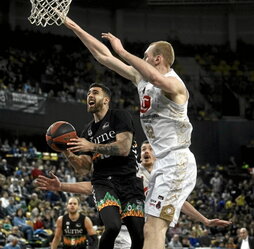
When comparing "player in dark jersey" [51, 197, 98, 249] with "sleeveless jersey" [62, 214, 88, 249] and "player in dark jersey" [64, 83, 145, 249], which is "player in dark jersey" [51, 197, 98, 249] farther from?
"player in dark jersey" [64, 83, 145, 249]

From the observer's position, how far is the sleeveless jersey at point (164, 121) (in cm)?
646

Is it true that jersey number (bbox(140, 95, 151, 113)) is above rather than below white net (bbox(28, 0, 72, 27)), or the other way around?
below

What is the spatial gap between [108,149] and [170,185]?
1041 millimetres

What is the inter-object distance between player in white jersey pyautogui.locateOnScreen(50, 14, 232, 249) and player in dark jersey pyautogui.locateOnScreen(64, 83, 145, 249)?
834mm

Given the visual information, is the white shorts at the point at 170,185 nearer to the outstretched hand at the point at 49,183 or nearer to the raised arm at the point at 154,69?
the raised arm at the point at 154,69

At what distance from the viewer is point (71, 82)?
30859 millimetres

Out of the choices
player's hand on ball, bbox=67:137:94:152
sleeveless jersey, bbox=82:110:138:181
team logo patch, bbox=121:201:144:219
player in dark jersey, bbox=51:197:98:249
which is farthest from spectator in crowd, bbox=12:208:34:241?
player's hand on ball, bbox=67:137:94:152

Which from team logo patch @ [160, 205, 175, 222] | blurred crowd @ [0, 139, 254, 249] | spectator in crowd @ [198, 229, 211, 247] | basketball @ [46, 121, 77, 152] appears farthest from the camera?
spectator in crowd @ [198, 229, 211, 247]

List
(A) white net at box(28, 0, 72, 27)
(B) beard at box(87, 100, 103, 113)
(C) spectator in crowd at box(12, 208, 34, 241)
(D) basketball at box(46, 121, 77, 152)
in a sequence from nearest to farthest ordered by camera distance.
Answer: (A) white net at box(28, 0, 72, 27) < (D) basketball at box(46, 121, 77, 152) < (B) beard at box(87, 100, 103, 113) < (C) spectator in crowd at box(12, 208, 34, 241)

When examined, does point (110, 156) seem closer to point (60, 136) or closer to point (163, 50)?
point (60, 136)

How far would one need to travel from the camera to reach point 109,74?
32812 mm

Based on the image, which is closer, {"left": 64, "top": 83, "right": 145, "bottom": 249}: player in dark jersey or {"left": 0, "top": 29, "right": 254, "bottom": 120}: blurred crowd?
{"left": 64, "top": 83, "right": 145, "bottom": 249}: player in dark jersey

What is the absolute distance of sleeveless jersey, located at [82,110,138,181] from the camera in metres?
7.55

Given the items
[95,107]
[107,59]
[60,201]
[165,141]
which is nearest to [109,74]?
[60,201]
